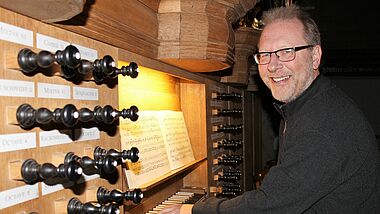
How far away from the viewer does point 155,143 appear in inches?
89.3

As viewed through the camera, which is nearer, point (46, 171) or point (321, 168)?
point (46, 171)

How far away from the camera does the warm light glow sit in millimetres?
2166

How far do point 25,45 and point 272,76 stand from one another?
144cm

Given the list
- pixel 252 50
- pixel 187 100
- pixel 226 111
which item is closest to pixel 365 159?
pixel 187 100

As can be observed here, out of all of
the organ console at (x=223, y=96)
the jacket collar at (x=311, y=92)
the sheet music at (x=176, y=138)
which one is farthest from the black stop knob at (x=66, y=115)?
the organ console at (x=223, y=96)

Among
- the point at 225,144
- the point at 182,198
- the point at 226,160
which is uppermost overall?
the point at 225,144

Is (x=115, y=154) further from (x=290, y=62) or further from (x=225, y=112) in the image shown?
(x=225, y=112)

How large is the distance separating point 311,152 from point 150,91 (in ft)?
3.84

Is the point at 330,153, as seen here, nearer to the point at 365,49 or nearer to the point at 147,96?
the point at 147,96

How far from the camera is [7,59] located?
3.06 feet

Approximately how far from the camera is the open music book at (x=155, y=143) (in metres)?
1.94

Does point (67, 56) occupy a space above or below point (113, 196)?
above

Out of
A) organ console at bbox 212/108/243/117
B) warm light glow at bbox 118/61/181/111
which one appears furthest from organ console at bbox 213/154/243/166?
warm light glow at bbox 118/61/181/111

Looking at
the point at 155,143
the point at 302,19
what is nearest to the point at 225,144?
the point at 155,143
